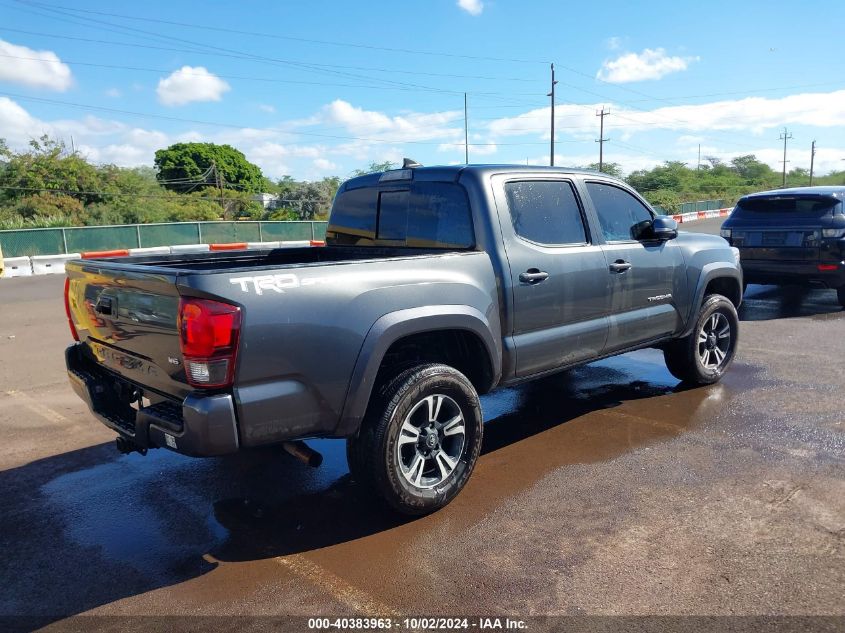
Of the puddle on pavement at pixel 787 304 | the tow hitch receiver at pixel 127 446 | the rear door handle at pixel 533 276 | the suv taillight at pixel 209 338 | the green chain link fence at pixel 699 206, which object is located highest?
the green chain link fence at pixel 699 206

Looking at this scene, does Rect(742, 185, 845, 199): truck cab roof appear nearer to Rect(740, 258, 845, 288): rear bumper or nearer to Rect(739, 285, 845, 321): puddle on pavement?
Rect(740, 258, 845, 288): rear bumper

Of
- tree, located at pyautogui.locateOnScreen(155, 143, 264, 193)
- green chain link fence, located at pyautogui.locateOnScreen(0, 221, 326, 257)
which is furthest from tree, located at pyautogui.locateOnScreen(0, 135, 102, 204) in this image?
tree, located at pyautogui.locateOnScreen(155, 143, 264, 193)

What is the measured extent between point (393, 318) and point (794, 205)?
27.0 ft

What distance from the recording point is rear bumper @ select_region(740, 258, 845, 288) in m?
8.87

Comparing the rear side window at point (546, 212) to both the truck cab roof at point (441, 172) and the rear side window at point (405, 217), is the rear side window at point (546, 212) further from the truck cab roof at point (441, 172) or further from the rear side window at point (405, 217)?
the rear side window at point (405, 217)

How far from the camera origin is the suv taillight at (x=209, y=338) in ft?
9.18

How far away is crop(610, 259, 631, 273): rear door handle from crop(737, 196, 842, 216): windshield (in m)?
5.86

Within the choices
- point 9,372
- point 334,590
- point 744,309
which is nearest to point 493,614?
point 334,590

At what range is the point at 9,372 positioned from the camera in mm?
6844

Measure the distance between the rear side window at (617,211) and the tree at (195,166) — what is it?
7689 cm

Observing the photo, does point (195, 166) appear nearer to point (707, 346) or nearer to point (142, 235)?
point (142, 235)

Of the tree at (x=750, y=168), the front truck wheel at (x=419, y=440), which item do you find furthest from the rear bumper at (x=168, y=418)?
the tree at (x=750, y=168)

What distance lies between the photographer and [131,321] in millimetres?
3256

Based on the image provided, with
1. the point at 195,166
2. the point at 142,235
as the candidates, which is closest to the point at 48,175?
the point at 142,235
